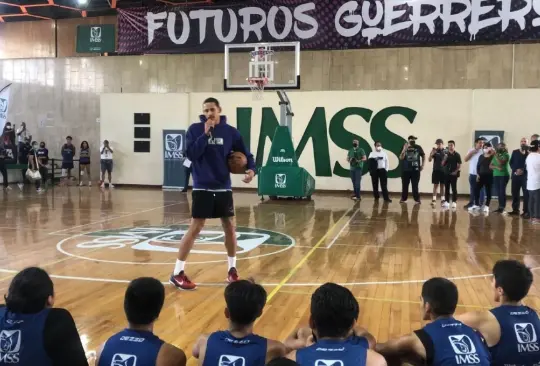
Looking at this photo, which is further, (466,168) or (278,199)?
(466,168)

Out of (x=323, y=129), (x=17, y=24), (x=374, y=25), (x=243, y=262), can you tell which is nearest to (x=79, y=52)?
(x=17, y=24)

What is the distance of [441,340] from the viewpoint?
2.30 metres

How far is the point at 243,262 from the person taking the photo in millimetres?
6582

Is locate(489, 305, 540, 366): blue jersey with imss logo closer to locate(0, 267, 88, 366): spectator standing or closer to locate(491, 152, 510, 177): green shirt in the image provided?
locate(0, 267, 88, 366): spectator standing

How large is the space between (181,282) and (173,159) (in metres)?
13.2

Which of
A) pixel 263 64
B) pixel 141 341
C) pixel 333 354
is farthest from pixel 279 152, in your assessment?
pixel 333 354

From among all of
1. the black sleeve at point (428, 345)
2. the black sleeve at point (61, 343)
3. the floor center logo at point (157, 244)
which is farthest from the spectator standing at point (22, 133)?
the black sleeve at point (428, 345)

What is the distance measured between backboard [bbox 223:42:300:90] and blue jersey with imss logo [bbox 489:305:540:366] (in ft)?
35.5

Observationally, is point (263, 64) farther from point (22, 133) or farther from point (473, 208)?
point (22, 133)

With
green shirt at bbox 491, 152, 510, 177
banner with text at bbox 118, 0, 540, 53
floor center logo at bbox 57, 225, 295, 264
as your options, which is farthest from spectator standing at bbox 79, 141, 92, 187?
green shirt at bbox 491, 152, 510, 177

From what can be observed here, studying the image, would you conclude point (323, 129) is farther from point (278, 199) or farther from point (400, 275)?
point (400, 275)

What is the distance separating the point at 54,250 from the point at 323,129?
11.7 metres

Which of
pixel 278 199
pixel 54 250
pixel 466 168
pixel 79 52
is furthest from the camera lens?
pixel 79 52

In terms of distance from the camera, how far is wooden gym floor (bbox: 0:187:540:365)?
14.8 feet
